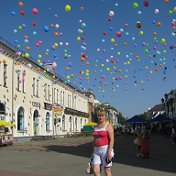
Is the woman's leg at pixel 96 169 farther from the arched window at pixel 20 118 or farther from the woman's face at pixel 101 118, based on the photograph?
the arched window at pixel 20 118

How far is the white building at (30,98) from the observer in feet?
124

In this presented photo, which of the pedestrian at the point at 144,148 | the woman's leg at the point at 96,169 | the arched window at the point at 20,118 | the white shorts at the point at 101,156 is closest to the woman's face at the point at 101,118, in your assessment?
the white shorts at the point at 101,156

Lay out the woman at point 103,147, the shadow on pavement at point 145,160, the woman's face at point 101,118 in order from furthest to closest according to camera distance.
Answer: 1. the shadow on pavement at point 145,160
2. the woman's face at point 101,118
3. the woman at point 103,147

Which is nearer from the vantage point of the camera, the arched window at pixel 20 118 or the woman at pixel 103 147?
the woman at pixel 103 147

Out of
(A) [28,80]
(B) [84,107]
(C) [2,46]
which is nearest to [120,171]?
(C) [2,46]

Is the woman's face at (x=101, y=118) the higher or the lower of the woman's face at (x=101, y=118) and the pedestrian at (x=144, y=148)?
the higher

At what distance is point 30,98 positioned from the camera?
147 feet

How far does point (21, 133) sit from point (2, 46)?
30.4ft

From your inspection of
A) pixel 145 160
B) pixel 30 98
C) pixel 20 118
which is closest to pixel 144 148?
pixel 145 160

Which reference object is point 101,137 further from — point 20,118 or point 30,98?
point 30,98

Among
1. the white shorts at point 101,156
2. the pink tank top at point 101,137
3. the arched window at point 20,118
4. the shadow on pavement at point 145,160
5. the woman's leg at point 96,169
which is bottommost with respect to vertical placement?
the shadow on pavement at point 145,160

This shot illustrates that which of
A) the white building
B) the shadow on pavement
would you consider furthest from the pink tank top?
the white building

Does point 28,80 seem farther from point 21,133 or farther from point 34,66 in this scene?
point 21,133

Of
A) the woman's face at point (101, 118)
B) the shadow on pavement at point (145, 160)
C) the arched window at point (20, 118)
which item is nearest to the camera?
the woman's face at point (101, 118)
